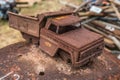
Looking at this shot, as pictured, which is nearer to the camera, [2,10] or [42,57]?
[42,57]

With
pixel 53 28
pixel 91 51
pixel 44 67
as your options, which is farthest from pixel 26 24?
pixel 91 51

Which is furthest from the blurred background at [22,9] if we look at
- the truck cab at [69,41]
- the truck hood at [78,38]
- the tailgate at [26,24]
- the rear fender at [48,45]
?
the truck hood at [78,38]

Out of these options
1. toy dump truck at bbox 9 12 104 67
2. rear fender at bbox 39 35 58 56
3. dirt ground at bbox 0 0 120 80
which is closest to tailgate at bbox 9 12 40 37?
toy dump truck at bbox 9 12 104 67

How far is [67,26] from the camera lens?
4.24 metres

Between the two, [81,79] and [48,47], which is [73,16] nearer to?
[48,47]

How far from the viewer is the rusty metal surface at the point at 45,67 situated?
13.1 ft

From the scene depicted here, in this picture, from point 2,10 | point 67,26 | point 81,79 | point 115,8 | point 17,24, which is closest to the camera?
point 81,79

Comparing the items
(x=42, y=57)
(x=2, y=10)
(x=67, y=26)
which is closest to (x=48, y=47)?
(x=42, y=57)

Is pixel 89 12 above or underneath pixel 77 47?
above

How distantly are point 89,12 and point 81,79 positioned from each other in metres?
2.49

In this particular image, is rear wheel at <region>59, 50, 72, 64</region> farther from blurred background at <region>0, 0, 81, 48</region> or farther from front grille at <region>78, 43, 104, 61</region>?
blurred background at <region>0, 0, 81, 48</region>

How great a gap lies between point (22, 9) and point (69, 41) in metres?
3.81

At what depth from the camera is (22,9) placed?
7219 millimetres

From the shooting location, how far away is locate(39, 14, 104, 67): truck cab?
3.84 meters
